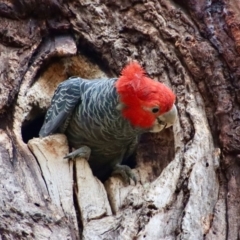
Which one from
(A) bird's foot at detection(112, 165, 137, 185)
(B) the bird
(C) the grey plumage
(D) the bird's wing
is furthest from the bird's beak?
(D) the bird's wing

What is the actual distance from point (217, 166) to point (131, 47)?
1.09 metres

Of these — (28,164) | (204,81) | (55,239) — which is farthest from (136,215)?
(204,81)

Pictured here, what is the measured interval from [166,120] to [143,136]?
2.02 ft

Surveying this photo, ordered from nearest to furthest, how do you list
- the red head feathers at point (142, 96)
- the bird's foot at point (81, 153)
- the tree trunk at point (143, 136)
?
the tree trunk at point (143, 136) → the red head feathers at point (142, 96) → the bird's foot at point (81, 153)

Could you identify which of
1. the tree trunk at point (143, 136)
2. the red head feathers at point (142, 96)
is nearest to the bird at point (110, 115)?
the red head feathers at point (142, 96)

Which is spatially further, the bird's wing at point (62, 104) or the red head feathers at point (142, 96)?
the bird's wing at point (62, 104)

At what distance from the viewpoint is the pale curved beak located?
2.87 m

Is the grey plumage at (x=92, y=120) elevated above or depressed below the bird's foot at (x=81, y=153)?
above

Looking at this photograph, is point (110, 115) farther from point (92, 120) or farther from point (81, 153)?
point (81, 153)

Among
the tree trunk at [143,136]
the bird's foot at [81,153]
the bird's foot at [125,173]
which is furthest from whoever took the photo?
the bird's foot at [125,173]

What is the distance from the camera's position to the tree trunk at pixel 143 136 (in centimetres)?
262

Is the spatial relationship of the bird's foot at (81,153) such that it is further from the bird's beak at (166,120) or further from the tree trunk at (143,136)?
the bird's beak at (166,120)

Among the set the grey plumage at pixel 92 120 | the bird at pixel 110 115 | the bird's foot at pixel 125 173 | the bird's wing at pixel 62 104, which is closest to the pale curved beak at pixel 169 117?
the bird at pixel 110 115

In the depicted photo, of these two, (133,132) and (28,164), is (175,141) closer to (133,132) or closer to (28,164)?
(133,132)
